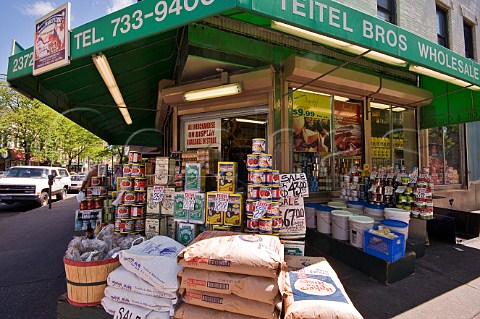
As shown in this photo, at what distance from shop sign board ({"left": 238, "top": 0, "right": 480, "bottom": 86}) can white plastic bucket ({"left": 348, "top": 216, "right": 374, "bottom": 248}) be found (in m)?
2.84

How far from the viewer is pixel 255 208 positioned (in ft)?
12.3

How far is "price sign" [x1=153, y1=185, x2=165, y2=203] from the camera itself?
4375mm

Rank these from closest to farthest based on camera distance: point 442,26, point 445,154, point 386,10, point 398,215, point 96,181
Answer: point 398,215, point 96,181, point 386,10, point 445,154, point 442,26

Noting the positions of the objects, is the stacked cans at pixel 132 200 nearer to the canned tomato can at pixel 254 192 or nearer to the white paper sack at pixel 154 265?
the white paper sack at pixel 154 265

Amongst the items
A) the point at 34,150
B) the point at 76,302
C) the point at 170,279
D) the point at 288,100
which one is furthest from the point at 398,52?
the point at 34,150

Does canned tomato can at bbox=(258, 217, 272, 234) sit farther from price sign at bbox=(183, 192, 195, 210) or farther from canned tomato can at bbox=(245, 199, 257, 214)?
price sign at bbox=(183, 192, 195, 210)

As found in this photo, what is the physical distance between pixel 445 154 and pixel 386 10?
239 inches

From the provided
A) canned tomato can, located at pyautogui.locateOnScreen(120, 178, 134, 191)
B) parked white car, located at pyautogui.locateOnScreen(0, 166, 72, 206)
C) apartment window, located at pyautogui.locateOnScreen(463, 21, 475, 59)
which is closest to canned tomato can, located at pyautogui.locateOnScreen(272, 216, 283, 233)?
canned tomato can, located at pyautogui.locateOnScreen(120, 178, 134, 191)

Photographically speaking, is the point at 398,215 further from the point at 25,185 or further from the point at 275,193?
the point at 25,185

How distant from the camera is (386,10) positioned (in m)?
8.09

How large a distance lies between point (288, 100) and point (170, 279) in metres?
4.49

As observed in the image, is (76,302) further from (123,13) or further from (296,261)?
(123,13)

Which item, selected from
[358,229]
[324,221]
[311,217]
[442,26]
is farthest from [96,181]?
[442,26]

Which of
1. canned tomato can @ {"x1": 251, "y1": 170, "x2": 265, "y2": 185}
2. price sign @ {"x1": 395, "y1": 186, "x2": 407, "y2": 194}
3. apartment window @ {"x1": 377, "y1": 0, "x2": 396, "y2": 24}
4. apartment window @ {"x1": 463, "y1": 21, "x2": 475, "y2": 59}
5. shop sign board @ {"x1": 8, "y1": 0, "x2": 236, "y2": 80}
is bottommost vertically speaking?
price sign @ {"x1": 395, "y1": 186, "x2": 407, "y2": 194}
